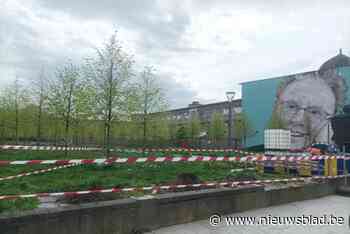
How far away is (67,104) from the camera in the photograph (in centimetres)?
1970

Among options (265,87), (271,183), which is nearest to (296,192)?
(271,183)

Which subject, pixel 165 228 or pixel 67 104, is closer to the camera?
pixel 165 228

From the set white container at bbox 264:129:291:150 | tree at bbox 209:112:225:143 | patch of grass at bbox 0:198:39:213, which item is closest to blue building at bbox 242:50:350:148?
tree at bbox 209:112:225:143

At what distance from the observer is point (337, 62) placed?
55.2 meters

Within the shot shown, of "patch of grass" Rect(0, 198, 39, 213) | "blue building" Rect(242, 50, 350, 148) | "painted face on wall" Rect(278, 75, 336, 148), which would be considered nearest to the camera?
"patch of grass" Rect(0, 198, 39, 213)

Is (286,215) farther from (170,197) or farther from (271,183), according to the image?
(170,197)

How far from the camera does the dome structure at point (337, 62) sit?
54.4 m

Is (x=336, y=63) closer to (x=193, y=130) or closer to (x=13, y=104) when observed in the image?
(x=193, y=130)

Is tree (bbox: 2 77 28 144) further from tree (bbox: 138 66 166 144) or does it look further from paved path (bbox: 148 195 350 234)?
paved path (bbox: 148 195 350 234)

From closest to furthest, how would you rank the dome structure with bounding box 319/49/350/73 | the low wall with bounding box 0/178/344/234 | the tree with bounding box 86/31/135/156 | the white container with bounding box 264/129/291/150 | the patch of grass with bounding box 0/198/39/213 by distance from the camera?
the low wall with bounding box 0/178/344/234
the patch of grass with bounding box 0/198/39/213
the tree with bounding box 86/31/135/156
the white container with bounding box 264/129/291/150
the dome structure with bounding box 319/49/350/73

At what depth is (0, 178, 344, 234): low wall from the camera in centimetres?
470

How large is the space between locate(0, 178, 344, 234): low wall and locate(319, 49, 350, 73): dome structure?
169 feet

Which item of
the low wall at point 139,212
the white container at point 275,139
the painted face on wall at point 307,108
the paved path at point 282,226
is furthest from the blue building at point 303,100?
the low wall at point 139,212

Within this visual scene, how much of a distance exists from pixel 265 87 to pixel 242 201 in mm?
55620
